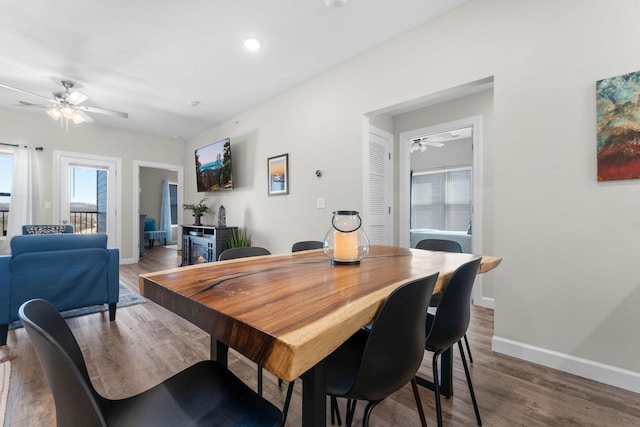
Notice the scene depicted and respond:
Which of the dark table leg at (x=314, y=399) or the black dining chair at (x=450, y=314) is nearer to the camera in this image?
the dark table leg at (x=314, y=399)

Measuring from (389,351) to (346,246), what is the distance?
2.01 feet

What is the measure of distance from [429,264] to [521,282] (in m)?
1.14

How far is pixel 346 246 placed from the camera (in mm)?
1465

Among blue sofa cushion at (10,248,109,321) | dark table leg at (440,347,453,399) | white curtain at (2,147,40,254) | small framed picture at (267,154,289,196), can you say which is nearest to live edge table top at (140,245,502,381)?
dark table leg at (440,347,453,399)

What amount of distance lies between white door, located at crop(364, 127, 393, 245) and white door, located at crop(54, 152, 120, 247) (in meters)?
4.99

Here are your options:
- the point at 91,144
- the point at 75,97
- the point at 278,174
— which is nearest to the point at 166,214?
the point at 91,144

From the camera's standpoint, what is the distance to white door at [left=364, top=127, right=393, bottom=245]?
3.63 metres

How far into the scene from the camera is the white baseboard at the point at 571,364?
1743 millimetres

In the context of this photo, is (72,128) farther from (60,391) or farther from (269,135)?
(60,391)

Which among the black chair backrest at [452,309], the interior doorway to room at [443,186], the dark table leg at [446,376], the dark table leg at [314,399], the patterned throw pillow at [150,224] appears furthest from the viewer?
the patterned throw pillow at [150,224]

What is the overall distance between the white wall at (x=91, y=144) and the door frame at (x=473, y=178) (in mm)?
4962

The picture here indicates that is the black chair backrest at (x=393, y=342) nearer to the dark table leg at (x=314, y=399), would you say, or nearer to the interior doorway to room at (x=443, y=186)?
the dark table leg at (x=314, y=399)

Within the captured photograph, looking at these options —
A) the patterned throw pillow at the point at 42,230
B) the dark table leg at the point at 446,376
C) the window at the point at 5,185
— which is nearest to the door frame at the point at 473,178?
the dark table leg at the point at 446,376

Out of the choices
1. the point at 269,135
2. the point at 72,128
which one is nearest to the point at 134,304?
the point at 269,135
